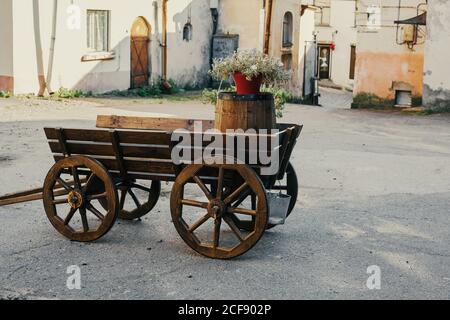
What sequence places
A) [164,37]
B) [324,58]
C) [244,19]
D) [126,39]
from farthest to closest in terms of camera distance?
[324,58] < [244,19] < [164,37] < [126,39]

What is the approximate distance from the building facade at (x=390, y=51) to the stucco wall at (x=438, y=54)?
0.87m

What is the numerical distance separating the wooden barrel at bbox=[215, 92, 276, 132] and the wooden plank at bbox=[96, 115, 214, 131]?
636 millimetres

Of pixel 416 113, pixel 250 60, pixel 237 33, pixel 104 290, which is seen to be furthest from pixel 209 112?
pixel 104 290

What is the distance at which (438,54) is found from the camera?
1856 centimetres

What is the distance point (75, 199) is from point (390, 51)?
1549 centimetres

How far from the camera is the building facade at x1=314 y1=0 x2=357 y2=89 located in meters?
38.6

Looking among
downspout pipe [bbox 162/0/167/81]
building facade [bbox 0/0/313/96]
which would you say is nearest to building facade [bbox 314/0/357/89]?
building facade [bbox 0/0/313/96]

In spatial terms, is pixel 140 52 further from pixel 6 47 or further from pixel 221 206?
pixel 221 206

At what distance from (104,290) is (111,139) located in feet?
4.48

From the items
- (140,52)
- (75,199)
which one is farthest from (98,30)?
(75,199)

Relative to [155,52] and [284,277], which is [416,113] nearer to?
[155,52]

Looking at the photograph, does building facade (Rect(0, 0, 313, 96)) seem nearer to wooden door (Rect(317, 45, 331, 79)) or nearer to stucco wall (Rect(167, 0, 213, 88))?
stucco wall (Rect(167, 0, 213, 88))

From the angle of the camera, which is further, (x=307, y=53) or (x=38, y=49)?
(x=307, y=53)
